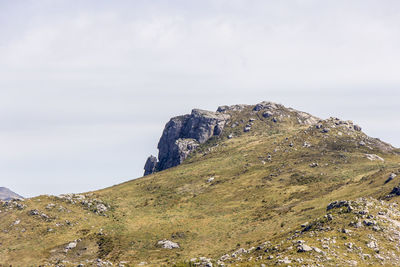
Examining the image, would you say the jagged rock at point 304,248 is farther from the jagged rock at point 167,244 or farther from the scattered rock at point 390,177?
the scattered rock at point 390,177

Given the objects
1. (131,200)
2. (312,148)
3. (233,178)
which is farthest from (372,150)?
(131,200)

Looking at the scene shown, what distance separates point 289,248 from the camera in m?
50.0

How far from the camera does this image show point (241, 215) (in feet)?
346

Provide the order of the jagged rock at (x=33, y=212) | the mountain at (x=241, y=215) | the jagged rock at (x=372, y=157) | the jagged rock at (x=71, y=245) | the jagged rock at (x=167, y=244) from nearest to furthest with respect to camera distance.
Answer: the mountain at (x=241, y=215)
the jagged rock at (x=167, y=244)
the jagged rock at (x=71, y=245)
the jagged rock at (x=33, y=212)
the jagged rock at (x=372, y=157)

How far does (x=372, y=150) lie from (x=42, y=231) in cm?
13438

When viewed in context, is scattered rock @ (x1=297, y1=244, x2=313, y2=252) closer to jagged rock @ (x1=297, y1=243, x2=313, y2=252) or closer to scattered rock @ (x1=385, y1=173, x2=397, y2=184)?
jagged rock @ (x1=297, y1=243, x2=313, y2=252)

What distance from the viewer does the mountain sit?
173 ft

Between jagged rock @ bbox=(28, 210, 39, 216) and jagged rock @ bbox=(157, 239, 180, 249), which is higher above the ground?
jagged rock @ bbox=(28, 210, 39, 216)

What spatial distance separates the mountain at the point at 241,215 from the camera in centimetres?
5259

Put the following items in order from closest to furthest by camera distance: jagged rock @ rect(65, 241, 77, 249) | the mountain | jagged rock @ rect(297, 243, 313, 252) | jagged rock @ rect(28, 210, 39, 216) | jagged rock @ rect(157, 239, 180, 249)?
jagged rock @ rect(297, 243, 313, 252), the mountain, jagged rock @ rect(157, 239, 180, 249), jagged rock @ rect(65, 241, 77, 249), jagged rock @ rect(28, 210, 39, 216)

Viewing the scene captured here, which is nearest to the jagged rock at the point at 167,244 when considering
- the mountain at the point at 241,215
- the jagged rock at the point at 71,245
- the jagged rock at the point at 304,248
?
the mountain at the point at 241,215

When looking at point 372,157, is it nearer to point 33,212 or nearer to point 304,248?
point 304,248

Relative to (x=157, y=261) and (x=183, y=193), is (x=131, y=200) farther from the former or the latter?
(x=157, y=261)

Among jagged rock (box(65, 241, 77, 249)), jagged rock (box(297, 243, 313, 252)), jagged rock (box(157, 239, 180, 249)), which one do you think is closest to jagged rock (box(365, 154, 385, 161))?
jagged rock (box(157, 239, 180, 249))
